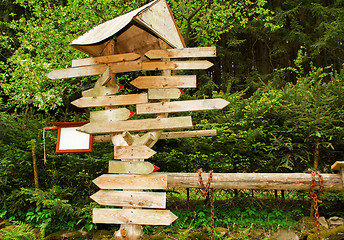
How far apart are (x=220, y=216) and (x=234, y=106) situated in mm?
2368

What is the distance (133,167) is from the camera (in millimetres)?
4211

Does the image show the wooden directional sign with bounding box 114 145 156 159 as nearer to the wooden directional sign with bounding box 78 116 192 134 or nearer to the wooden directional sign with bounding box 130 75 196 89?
the wooden directional sign with bounding box 78 116 192 134

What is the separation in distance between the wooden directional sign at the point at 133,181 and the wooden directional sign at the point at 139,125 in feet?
2.36

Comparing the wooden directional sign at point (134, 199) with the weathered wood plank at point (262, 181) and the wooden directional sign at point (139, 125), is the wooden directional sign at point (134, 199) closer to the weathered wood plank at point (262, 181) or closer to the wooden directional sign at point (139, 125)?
the weathered wood plank at point (262, 181)

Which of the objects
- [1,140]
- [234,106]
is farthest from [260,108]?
[1,140]

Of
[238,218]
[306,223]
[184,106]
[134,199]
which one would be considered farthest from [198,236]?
[184,106]

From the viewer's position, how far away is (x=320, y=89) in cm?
562

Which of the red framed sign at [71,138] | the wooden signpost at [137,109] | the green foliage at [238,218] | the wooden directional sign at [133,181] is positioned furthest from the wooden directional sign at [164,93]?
the green foliage at [238,218]

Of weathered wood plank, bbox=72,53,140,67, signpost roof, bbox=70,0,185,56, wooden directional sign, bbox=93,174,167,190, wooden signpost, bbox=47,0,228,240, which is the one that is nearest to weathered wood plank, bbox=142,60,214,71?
wooden signpost, bbox=47,0,228,240

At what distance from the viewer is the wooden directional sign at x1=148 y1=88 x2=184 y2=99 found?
4.29 meters

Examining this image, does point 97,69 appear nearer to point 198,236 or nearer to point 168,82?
point 168,82

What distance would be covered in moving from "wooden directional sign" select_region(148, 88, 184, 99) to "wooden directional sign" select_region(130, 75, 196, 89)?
A: 5cm

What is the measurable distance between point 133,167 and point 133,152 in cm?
23

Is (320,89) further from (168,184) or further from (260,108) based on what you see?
(168,184)
